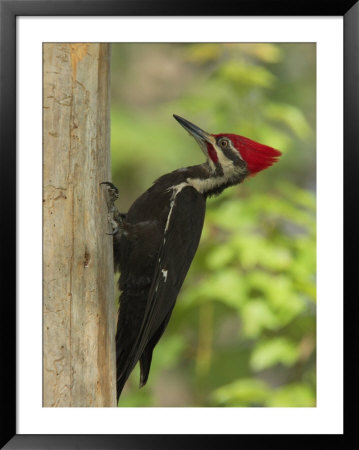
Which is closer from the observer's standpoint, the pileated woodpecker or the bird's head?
the pileated woodpecker

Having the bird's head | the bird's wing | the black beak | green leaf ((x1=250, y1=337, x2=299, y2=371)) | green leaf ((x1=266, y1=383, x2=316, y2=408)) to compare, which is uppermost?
the black beak

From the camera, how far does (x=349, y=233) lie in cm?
187

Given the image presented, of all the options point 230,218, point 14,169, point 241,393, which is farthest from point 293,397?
point 14,169

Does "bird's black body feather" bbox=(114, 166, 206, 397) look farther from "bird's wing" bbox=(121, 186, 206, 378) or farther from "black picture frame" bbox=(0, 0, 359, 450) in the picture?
"black picture frame" bbox=(0, 0, 359, 450)

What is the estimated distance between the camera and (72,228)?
5.97 ft

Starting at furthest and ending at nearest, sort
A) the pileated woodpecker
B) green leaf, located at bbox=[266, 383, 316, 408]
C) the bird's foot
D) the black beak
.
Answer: the black beak, the pileated woodpecker, the bird's foot, green leaf, located at bbox=[266, 383, 316, 408]

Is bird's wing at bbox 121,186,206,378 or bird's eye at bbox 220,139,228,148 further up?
bird's eye at bbox 220,139,228,148

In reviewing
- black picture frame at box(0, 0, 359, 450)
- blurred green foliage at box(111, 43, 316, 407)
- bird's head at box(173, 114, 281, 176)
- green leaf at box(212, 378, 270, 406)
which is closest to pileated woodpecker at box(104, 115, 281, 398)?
bird's head at box(173, 114, 281, 176)

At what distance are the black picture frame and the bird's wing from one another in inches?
17.2

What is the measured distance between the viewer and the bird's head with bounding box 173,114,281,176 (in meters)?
2.38

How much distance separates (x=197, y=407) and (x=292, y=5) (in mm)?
1286

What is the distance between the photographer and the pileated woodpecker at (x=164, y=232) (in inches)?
88.0

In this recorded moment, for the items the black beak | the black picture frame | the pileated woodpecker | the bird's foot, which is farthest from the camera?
the black beak

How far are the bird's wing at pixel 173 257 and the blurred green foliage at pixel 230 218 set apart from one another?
26 centimetres
